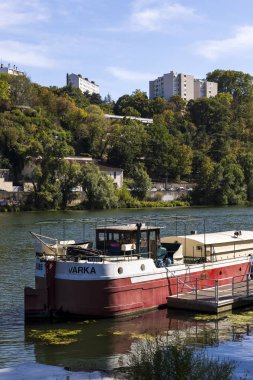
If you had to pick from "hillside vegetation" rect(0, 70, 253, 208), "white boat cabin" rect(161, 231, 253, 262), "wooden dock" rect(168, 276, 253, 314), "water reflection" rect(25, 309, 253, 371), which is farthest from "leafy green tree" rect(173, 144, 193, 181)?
"water reflection" rect(25, 309, 253, 371)

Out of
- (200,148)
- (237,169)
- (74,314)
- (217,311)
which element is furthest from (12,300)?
(200,148)

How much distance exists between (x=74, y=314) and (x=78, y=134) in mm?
135664

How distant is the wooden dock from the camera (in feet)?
99.5

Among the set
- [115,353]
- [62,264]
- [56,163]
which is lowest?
[115,353]

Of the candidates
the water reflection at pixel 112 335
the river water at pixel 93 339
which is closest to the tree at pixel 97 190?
the river water at pixel 93 339

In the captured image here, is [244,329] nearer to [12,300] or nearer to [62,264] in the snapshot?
[62,264]

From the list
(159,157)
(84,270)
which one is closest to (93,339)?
(84,270)

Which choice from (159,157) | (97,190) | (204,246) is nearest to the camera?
(204,246)

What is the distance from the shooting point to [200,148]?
187 m

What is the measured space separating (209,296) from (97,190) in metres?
89.7

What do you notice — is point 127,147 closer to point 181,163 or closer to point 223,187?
point 181,163

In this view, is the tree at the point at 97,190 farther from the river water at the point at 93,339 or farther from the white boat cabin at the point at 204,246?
the river water at the point at 93,339

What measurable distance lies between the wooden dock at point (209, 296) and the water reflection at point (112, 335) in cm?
54

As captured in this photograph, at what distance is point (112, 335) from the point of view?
26562 mm
